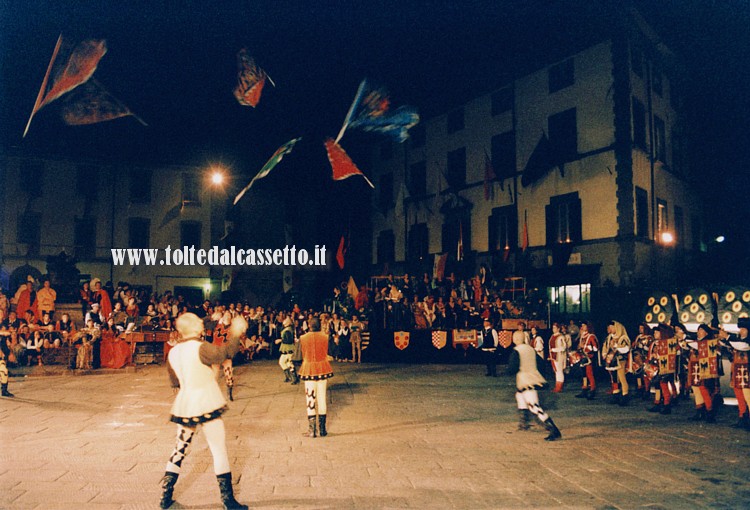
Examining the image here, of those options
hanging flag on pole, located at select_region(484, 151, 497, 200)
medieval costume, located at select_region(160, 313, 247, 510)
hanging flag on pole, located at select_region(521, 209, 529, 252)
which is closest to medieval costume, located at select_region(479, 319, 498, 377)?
hanging flag on pole, located at select_region(521, 209, 529, 252)

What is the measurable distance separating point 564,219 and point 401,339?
979 cm

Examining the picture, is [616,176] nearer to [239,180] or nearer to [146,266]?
[239,180]

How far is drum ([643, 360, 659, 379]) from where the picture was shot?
Result: 10.6m

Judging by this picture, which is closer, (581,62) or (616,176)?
(616,176)

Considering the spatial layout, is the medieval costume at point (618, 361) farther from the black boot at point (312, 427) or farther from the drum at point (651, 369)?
the black boot at point (312, 427)

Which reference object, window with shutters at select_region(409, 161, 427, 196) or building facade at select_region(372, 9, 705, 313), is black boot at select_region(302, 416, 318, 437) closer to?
building facade at select_region(372, 9, 705, 313)

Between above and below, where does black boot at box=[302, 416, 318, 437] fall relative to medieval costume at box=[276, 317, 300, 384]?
below

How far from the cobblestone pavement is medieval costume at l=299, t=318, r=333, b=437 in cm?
29

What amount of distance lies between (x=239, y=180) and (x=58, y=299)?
19524mm

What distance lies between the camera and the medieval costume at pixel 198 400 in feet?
16.4

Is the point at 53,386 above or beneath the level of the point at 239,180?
beneath

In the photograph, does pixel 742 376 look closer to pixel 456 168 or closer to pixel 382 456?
pixel 382 456

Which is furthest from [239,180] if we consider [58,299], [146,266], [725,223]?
[725,223]

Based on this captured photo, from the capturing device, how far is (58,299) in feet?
63.7
